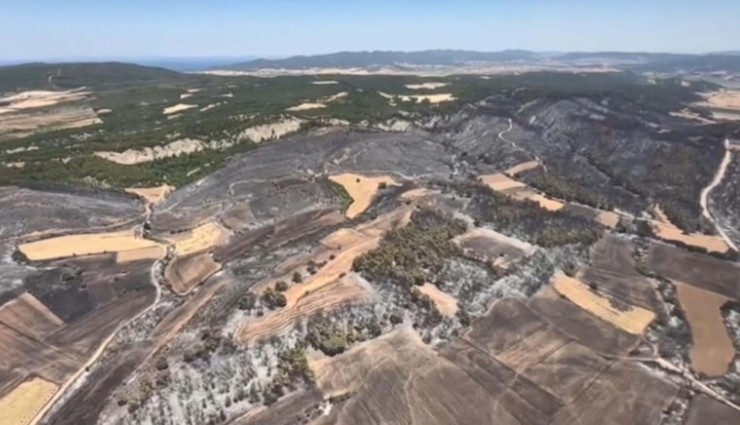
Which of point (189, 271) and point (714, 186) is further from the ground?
point (189, 271)

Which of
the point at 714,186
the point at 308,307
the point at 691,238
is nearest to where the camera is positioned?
the point at 308,307

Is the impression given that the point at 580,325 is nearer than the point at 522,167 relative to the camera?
Yes

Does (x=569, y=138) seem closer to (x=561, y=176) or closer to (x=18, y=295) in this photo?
(x=561, y=176)

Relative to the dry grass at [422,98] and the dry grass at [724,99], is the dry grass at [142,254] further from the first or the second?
the dry grass at [724,99]

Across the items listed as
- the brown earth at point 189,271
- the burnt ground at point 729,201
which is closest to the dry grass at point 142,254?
the brown earth at point 189,271

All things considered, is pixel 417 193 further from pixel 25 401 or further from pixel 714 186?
pixel 25 401

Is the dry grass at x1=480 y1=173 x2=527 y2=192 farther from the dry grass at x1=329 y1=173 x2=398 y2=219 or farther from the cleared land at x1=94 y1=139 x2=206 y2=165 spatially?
the cleared land at x1=94 y1=139 x2=206 y2=165

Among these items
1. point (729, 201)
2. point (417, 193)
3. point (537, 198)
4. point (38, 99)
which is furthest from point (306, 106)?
point (38, 99)
